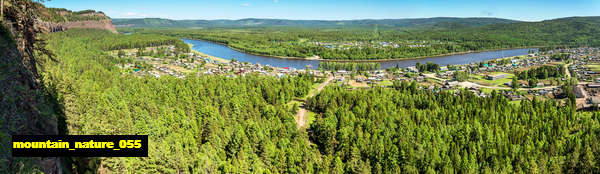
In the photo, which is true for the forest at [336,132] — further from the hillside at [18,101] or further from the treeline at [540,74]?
the treeline at [540,74]

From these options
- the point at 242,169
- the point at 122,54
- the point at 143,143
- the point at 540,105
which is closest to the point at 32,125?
the point at 143,143

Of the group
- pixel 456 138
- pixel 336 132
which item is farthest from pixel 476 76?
pixel 336 132

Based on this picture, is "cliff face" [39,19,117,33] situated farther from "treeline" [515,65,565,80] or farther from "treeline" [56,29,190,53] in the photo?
"treeline" [515,65,565,80]

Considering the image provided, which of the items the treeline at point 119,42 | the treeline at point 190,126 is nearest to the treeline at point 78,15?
the treeline at point 119,42

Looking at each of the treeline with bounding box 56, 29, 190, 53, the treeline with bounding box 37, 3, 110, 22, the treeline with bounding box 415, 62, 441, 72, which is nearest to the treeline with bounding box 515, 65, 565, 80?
the treeline with bounding box 415, 62, 441, 72

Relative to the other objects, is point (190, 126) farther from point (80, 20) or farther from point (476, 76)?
point (80, 20)

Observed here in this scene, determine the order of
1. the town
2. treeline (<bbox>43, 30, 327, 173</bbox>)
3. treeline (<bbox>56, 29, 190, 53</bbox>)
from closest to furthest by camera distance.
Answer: treeline (<bbox>43, 30, 327, 173</bbox>) < the town < treeline (<bbox>56, 29, 190, 53</bbox>)
